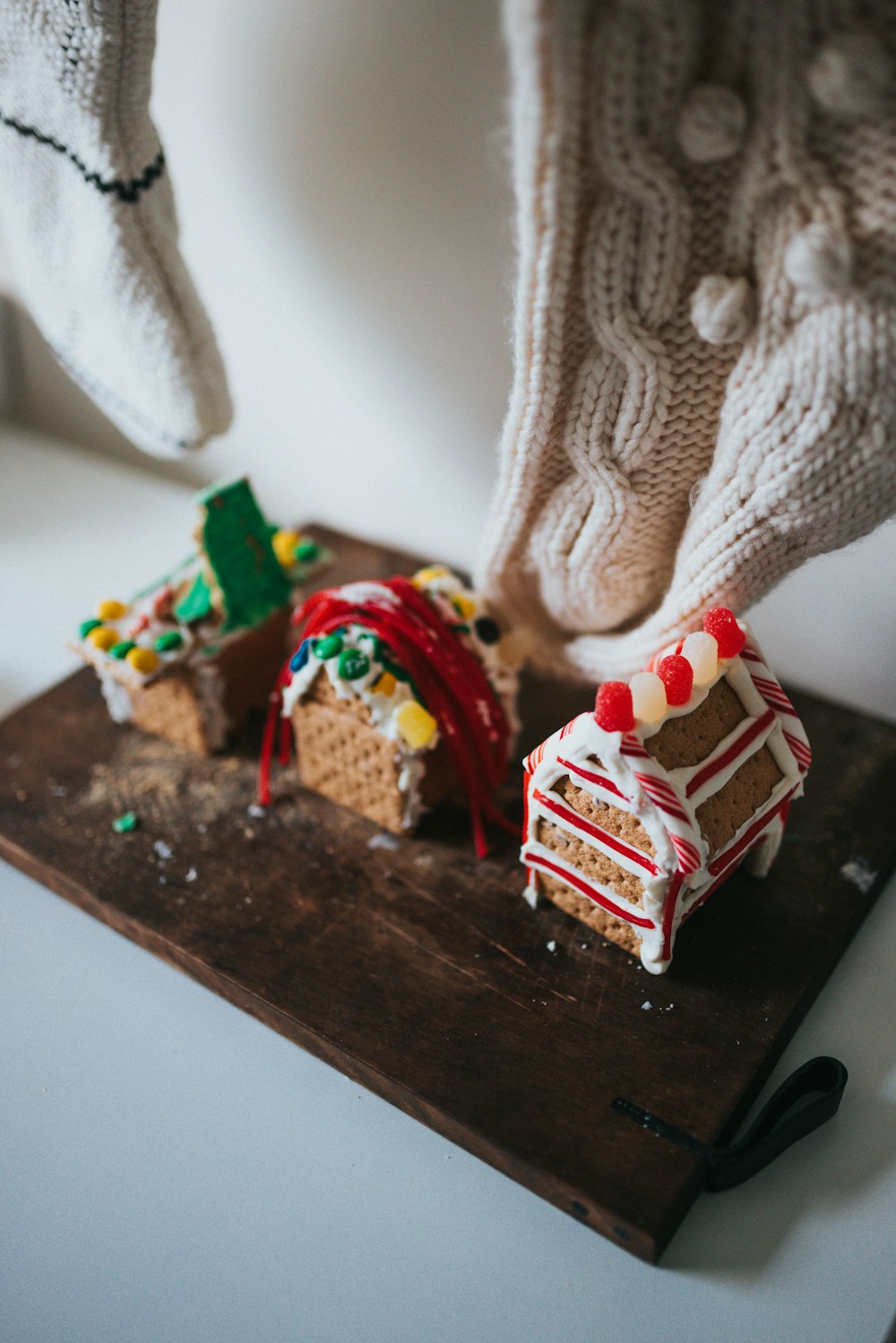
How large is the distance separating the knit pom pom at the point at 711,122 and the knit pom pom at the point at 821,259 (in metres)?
0.06

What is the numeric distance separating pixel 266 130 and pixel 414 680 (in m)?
0.50

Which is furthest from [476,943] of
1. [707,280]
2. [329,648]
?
[707,280]

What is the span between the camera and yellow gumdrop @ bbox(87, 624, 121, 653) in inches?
32.1

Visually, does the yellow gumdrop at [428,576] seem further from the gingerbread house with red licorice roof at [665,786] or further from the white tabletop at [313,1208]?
the white tabletop at [313,1208]

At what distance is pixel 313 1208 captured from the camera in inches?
23.4

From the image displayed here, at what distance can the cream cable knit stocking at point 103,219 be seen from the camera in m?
0.69

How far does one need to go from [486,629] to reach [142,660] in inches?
10.2

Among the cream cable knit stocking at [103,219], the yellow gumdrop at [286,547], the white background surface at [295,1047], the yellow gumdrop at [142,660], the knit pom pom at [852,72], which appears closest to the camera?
the knit pom pom at [852,72]

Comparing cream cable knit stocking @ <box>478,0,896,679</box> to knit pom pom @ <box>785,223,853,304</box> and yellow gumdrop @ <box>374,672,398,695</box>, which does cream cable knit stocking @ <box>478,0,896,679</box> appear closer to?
knit pom pom @ <box>785,223,853,304</box>

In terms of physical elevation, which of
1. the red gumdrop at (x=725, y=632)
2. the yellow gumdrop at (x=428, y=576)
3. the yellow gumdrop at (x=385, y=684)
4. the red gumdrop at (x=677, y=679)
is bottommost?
the yellow gumdrop at (x=385, y=684)

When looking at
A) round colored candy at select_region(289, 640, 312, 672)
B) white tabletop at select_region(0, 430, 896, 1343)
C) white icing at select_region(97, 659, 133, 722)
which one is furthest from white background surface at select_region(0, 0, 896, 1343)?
round colored candy at select_region(289, 640, 312, 672)

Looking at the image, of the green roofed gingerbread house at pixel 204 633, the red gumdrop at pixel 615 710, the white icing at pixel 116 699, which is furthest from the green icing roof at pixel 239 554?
the red gumdrop at pixel 615 710

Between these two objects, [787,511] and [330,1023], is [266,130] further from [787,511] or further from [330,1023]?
[330,1023]

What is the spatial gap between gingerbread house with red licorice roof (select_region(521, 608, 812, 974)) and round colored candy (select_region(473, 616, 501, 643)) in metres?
0.14
